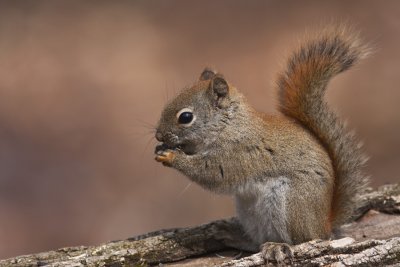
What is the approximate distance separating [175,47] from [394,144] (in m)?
2.18

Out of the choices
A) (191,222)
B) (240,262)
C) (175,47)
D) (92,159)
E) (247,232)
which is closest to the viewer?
(240,262)

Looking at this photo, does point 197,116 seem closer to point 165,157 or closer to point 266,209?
point 165,157

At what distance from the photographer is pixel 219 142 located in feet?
9.45

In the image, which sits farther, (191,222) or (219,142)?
(191,222)

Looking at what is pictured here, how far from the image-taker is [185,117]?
113 inches

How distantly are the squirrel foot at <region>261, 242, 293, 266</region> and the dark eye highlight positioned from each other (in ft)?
2.01

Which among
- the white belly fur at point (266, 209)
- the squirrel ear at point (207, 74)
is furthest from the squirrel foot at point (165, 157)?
the squirrel ear at point (207, 74)

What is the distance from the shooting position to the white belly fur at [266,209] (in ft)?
8.80

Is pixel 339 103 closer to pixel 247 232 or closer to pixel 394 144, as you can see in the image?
pixel 394 144

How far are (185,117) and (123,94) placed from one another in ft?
10.1

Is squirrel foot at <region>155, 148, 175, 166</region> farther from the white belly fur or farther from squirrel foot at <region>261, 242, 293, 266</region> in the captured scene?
squirrel foot at <region>261, 242, 293, 266</region>

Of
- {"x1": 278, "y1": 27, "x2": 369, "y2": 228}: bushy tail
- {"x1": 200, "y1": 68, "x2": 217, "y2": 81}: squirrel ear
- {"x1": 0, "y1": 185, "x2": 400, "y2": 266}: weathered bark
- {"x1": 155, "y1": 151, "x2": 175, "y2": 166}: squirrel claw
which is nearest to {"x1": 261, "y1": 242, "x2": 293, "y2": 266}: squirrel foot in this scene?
{"x1": 0, "y1": 185, "x2": 400, "y2": 266}: weathered bark

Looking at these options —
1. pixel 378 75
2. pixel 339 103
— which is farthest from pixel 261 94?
pixel 378 75

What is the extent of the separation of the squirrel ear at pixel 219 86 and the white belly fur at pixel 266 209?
0.41 metres
